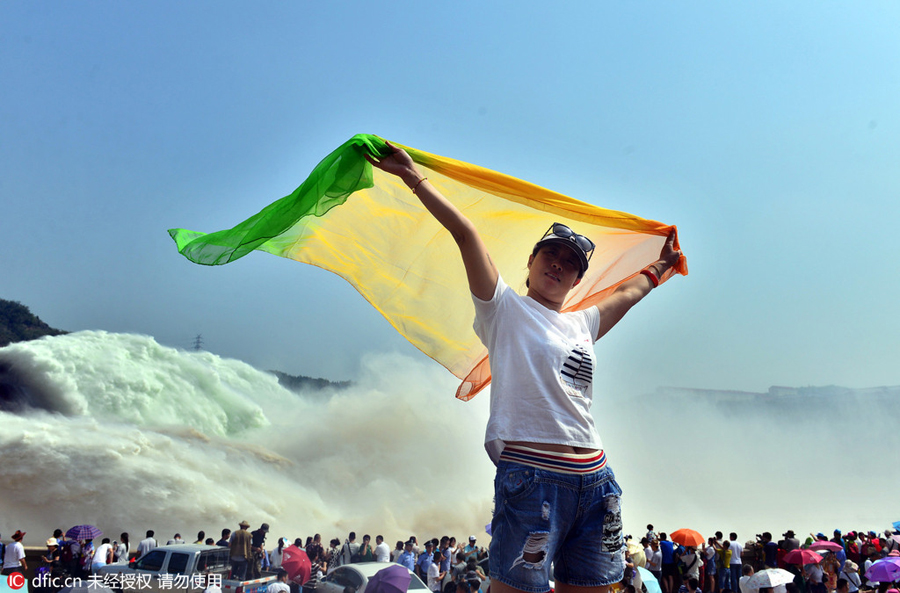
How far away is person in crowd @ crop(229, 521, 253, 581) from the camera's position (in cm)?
1075

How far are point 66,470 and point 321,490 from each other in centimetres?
891

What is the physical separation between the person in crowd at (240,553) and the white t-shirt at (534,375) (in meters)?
10.4

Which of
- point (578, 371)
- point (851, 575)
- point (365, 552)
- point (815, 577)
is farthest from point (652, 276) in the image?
point (815, 577)

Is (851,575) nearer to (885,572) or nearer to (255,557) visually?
(885,572)

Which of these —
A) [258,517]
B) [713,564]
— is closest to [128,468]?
[258,517]

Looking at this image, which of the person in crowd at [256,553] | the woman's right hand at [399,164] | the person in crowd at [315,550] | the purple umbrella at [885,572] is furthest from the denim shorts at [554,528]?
the person in crowd at [315,550]

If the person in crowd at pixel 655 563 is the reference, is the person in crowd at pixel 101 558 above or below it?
above

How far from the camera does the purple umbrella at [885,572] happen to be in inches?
335

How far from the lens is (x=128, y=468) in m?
21.4

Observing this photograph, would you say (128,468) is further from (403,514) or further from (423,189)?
(423,189)

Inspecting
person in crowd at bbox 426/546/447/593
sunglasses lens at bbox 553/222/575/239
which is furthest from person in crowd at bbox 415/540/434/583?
sunglasses lens at bbox 553/222/575/239

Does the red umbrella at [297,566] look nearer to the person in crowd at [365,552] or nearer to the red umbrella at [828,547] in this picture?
the person in crowd at [365,552]

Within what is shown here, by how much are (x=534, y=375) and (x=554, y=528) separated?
465mm

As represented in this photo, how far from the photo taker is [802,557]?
11219 millimetres
